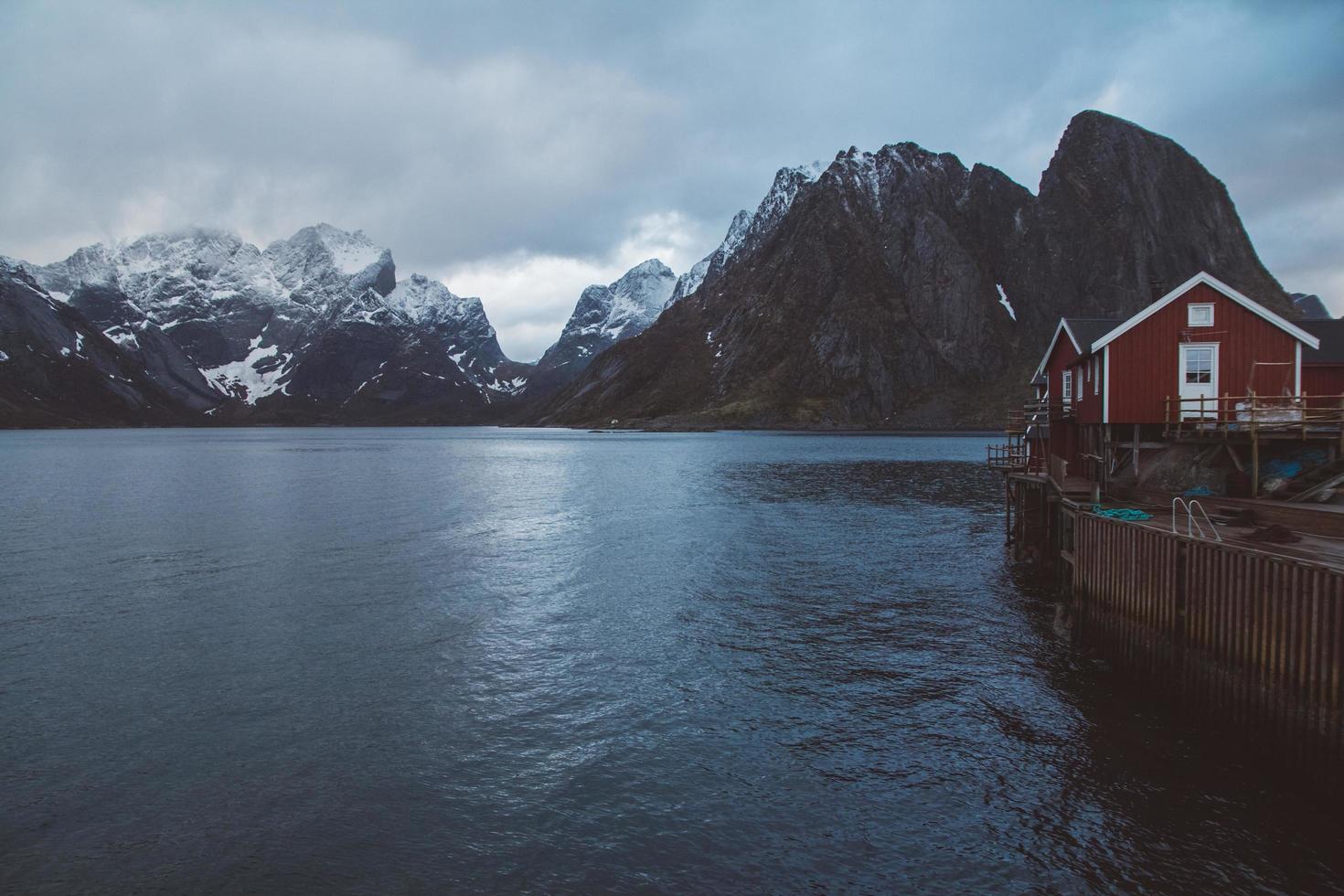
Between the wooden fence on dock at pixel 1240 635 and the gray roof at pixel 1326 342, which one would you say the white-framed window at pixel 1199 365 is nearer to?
the gray roof at pixel 1326 342

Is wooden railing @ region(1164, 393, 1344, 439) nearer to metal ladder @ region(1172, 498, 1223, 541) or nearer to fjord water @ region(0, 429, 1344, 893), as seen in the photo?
metal ladder @ region(1172, 498, 1223, 541)

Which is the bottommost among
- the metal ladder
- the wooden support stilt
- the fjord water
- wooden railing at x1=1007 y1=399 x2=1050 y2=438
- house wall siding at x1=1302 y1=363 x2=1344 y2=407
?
the fjord water

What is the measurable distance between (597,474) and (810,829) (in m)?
80.4

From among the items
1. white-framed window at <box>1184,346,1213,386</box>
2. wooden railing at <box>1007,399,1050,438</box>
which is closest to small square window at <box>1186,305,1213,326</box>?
white-framed window at <box>1184,346,1213,386</box>

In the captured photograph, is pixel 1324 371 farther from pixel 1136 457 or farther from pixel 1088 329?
pixel 1136 457

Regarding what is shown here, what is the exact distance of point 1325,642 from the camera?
15.1 m

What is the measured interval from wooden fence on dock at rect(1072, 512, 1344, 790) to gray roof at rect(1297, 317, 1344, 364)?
81.1ft

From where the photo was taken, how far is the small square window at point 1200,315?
3609 cm

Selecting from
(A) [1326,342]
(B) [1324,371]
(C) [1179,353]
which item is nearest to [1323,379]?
(B) [1324,371]

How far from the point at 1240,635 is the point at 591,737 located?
49.2 feet

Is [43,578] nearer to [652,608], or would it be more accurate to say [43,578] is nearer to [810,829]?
[652,608]

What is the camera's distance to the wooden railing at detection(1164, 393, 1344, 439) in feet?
102

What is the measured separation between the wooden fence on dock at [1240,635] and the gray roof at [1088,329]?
2045 cm

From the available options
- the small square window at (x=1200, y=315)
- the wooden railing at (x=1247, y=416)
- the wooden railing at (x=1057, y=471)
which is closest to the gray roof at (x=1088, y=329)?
the small square window at (x=1200, y=315)
